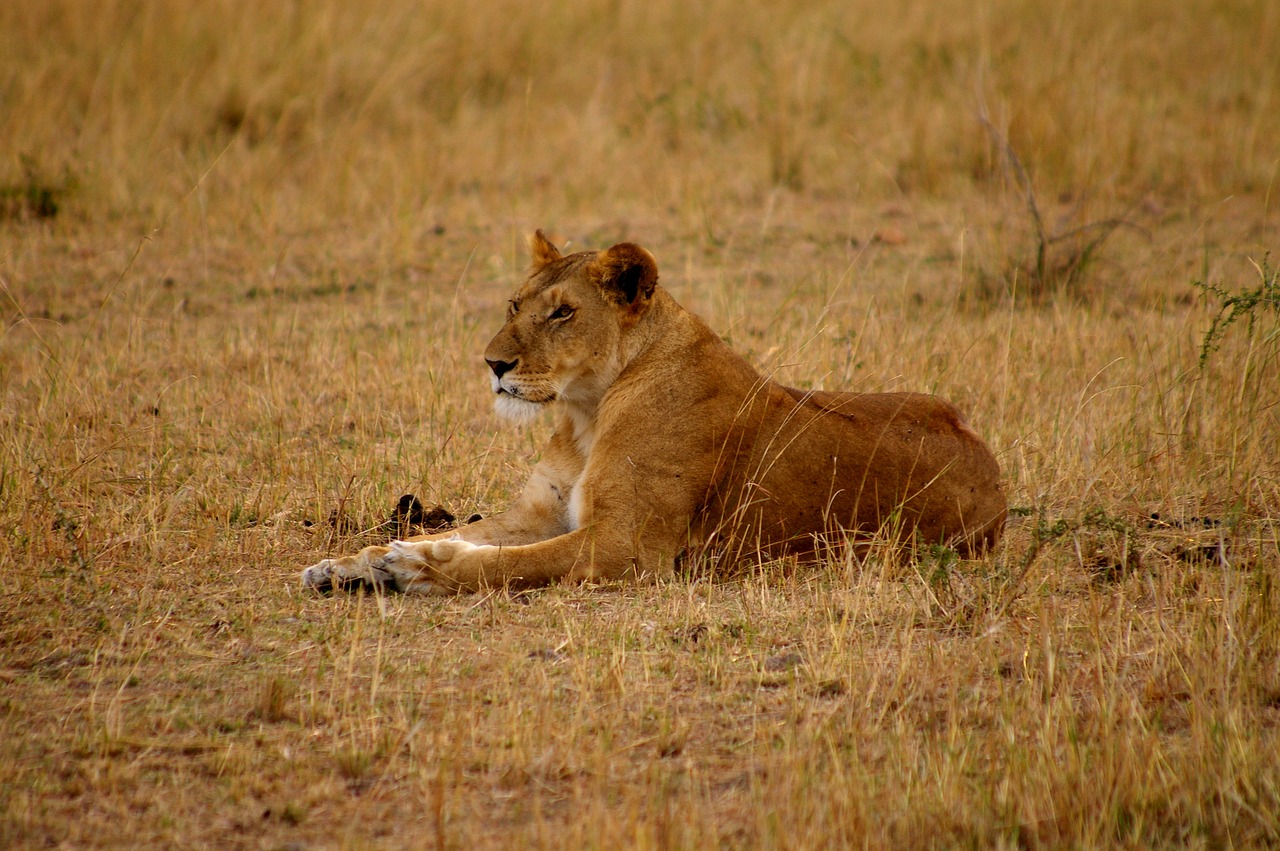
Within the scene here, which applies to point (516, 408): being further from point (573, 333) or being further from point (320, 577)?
point (320, 577)

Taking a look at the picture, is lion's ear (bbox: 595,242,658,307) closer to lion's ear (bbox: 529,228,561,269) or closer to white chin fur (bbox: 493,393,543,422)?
lion's ear (bbox: 529,228,561,269)

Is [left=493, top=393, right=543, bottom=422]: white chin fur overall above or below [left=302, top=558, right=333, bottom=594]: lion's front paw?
above

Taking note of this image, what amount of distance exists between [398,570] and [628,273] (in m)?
1.29

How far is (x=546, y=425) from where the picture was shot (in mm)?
6465

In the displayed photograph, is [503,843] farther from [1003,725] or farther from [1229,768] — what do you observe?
[1229,768]

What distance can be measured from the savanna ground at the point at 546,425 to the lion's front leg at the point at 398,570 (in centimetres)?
10

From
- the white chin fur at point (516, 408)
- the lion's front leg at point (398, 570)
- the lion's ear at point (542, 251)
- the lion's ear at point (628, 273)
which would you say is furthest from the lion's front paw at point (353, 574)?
the lion's ear at point (542, 251)

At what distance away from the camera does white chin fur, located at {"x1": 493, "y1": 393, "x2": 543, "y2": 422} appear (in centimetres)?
483

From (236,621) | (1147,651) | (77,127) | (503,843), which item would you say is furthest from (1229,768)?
(77,127)

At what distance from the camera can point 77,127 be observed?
410 inches

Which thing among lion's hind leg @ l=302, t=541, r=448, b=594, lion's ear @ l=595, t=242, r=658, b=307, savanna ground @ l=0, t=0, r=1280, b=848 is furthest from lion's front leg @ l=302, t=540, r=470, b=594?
lion's ear @ l=595, t=242, r=658, b=307

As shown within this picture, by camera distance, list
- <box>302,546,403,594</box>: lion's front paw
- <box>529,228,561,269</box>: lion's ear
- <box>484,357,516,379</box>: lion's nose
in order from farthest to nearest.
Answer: <box>529,228,561,269</box>: lion's ear
<box>484,357,516,379</box>: lion's nose
<box>302,546,403,594</box>: lion's front paw

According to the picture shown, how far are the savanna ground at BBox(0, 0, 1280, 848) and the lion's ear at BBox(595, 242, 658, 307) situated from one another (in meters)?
0.98

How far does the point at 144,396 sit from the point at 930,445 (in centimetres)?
384
